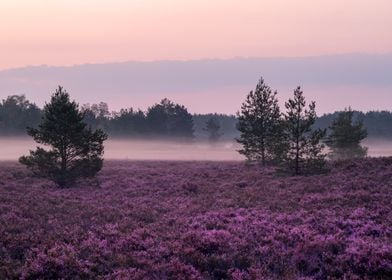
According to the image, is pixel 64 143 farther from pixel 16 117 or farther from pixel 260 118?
pixel 16 117

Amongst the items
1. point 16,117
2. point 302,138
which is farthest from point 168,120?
point 302,138

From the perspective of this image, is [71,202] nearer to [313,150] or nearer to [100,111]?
[313,150]

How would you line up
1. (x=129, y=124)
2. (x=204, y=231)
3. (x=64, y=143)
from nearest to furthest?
(x=204, y=231) → (x=64, y=143) → (x=129, y=124)

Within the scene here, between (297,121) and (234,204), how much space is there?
10493 mm

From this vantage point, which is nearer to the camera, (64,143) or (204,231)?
(204,231)

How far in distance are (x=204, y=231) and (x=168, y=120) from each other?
102 meters

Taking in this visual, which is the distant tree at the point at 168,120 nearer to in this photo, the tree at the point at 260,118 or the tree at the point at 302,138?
the tree at the point at 260,118

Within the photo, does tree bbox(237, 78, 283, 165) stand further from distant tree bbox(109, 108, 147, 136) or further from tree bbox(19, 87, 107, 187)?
distant tree bbox(109, 108, 147, 136)

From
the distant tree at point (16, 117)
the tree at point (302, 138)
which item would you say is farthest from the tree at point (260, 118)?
the distant tree at point (16, 117)

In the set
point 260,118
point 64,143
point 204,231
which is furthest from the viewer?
point 260,118

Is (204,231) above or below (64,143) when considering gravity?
below

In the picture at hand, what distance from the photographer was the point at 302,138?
27594 millimetres

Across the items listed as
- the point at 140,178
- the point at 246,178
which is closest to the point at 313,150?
the point at 246,178

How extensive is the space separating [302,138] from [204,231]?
51.8ft
